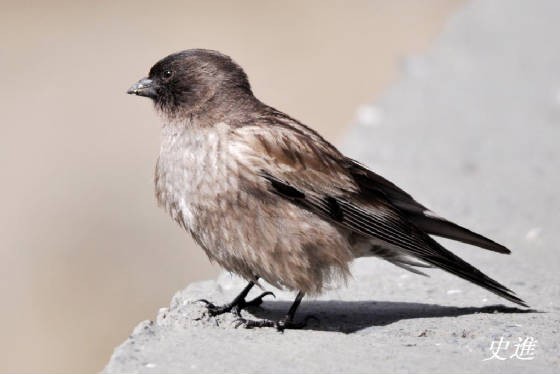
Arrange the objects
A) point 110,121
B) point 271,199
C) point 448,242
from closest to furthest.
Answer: point 271,199, point 448,242, point 110,121

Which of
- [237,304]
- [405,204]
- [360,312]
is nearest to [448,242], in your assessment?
[405,204]

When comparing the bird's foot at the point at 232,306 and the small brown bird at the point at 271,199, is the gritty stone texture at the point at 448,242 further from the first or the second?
the small brown bird at the point at 271,199

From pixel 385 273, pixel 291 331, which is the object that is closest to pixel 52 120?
pixel 385 273

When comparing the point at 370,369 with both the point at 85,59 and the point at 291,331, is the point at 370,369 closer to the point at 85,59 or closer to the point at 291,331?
the point at 291,331

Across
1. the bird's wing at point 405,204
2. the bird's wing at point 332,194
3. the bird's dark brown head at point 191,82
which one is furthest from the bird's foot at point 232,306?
the bird's dark brown head at point 191,82

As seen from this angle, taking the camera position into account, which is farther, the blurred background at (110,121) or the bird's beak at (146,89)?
the blurred background at (110,121)

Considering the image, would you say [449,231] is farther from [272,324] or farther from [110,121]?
[110,121]
